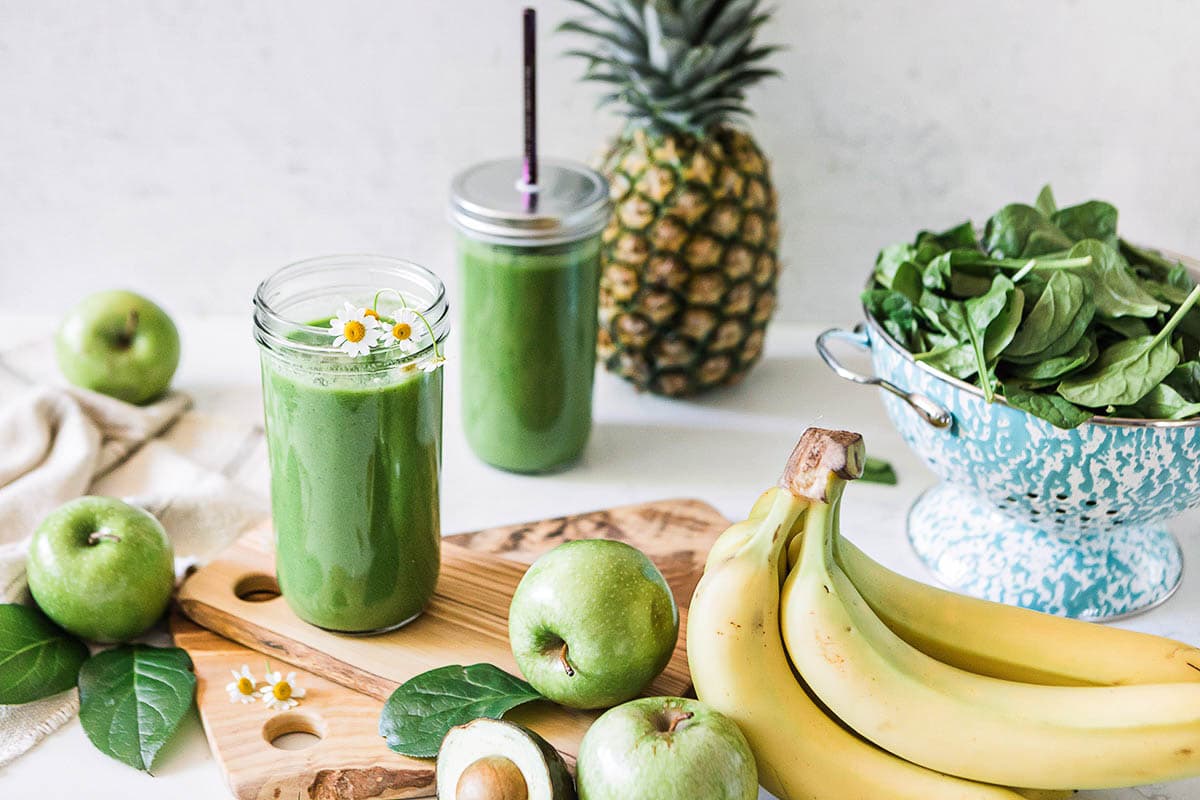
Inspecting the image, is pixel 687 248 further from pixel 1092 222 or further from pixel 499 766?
pixel 499 766

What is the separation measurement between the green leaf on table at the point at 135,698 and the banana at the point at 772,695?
0.43 metres

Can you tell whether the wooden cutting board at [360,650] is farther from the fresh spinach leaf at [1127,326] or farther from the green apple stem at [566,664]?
the fresh spinach leaf at [1127,326]

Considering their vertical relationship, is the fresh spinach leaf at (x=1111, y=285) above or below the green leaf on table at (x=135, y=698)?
above

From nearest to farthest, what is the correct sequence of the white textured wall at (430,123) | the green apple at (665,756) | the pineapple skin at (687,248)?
the green apple at (665,756)
the pineapple skin at (687,248)
the white textured wall at (430,123)

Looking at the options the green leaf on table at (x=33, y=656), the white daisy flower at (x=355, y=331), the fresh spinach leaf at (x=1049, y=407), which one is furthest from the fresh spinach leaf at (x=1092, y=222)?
the green leaf on table at (x=33, y=656)

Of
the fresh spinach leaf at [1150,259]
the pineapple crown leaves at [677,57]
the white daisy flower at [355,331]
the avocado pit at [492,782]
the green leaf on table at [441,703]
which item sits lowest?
the green leaf on table at [441,703]

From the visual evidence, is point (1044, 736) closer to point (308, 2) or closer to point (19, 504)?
point (19, 504)

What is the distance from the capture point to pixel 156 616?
3.30ft

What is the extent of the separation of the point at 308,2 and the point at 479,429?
0.58 metres

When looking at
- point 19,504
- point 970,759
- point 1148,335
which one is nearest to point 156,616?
point 19,504

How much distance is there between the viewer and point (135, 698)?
0.92 metres

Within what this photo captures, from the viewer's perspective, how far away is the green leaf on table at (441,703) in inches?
34.0

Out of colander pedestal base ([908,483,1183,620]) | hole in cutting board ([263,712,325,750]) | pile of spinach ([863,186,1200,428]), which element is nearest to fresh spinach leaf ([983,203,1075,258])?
pile of spinach ([863,186,1200,428])

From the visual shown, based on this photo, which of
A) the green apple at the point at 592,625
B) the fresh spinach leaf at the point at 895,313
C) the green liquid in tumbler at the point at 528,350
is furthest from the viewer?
the green liquid in tumbler at the point at 528,350
